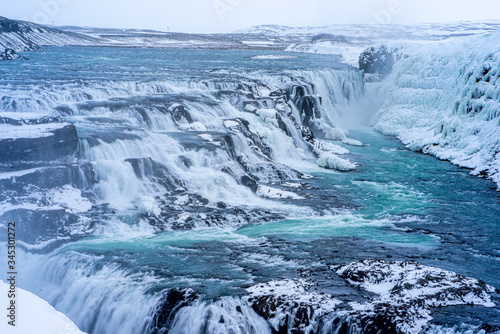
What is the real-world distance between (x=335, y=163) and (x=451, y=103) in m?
9.21

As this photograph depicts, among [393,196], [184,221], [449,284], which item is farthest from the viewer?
[393,196]

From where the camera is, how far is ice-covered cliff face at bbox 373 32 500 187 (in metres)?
19.1

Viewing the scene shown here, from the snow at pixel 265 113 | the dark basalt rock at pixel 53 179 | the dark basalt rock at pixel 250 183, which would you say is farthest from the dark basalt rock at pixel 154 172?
the snow at pixel 265 113

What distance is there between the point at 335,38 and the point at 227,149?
81.8 metres

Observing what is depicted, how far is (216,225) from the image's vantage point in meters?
11.8

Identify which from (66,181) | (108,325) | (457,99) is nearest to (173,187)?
(66,181)

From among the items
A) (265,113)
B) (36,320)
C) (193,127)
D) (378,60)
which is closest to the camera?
(36,320)

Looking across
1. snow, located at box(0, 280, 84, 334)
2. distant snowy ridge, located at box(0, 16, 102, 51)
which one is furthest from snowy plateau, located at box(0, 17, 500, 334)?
distant snowy ridge, located at box(0, 16, 102, 51)

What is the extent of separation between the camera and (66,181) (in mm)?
12156

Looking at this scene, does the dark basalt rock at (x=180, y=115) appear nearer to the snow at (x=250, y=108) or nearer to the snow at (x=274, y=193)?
the snow at (x=250, y=108)

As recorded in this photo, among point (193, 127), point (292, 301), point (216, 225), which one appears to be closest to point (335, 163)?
point (193, 127)

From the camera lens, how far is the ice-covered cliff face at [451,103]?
1912cm

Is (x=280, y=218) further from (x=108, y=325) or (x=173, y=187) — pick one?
(x=108, y=325)

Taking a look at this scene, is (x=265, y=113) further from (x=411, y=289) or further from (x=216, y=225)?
(x=411, y=289)
